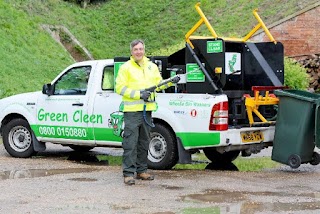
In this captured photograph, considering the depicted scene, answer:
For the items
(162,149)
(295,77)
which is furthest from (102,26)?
(162,149)

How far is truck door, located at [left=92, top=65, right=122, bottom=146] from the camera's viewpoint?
41.2 ft

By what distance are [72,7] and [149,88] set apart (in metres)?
21.8

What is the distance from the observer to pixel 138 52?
10758 mm

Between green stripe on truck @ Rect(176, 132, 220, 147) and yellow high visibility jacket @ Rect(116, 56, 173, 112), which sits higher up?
yellow high visibility jacket @ Rect(116, 56, 173, 112)

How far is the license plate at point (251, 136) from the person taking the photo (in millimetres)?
11898

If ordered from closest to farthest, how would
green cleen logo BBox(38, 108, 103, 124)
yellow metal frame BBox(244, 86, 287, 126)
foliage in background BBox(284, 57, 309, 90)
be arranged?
1. yellow metal frame BBox(244, 86, 287, 126)
2. green cleen logo BBox(38, 108, 103, 124)
3. foliage in background BBox(284, 57, 309, 90)

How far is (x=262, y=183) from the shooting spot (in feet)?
35.1

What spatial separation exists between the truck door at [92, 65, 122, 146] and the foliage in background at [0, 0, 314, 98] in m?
8.09

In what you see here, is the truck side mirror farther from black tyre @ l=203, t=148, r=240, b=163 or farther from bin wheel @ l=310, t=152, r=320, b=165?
bin wheel @ l=310, t=152, r=320, b=165

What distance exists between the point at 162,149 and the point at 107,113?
1170mm

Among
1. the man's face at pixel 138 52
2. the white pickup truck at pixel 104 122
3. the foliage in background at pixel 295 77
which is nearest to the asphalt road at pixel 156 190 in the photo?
the white pickup truck at pixel 104 122

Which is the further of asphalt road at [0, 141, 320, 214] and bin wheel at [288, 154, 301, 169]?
bin wheel at [288, 154, 301, 169]

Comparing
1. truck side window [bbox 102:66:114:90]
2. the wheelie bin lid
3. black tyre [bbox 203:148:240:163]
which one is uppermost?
truck side window [bbox 102:66:114:90]

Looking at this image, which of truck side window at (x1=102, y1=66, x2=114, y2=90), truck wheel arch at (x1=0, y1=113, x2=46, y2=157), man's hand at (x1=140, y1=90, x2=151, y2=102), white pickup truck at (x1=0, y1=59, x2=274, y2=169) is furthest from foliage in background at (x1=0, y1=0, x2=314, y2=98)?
man's hand at (x1=140, y1=90, x2=151, y2=102)
